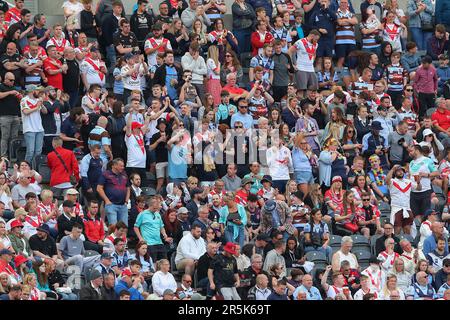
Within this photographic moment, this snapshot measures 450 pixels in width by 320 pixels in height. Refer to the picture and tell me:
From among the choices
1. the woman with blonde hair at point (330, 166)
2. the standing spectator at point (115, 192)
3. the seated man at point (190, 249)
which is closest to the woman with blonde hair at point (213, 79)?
the woman with blonde hair at point (330, 166)

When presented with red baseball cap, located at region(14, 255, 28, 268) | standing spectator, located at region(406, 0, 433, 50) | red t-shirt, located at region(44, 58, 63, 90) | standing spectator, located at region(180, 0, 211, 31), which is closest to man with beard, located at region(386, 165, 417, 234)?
standing spectator, located at region(180, 0, 211, 31)

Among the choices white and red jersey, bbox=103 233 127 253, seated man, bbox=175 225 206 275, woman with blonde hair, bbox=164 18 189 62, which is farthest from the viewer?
woman with blonde hair, bbox=164 18 189 62

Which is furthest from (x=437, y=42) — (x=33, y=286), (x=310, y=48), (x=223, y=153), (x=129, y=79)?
(x=33, y=286)

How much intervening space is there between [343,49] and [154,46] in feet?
13.1

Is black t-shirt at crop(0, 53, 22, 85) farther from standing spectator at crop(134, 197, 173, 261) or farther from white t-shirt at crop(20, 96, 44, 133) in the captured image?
standing spectator at crop(134, 197, 173, 261)

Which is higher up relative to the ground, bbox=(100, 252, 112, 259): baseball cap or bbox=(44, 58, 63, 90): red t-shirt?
bbox=(44, 58, 63, 90): red t-shirt

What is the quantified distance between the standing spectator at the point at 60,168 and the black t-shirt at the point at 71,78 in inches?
78.1

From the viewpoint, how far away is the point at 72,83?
27031 mm

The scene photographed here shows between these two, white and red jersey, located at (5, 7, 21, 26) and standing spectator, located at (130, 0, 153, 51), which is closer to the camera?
white and red jersey, located at (5, 7, 21, 26)

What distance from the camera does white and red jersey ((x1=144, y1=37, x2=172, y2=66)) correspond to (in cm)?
2817

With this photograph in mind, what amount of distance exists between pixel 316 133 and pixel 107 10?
15.3ft

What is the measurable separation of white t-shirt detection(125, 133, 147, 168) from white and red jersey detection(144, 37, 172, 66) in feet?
8.87
